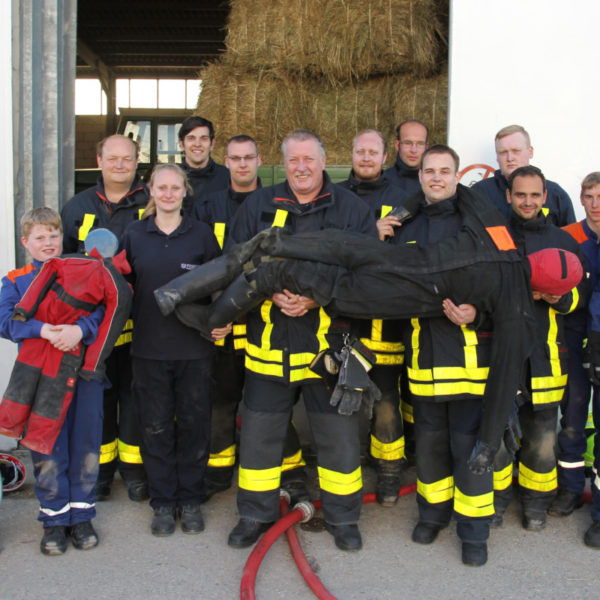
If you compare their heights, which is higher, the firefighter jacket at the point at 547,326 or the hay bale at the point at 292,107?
the hay bale at the point at 292,107

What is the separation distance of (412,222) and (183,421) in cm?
158

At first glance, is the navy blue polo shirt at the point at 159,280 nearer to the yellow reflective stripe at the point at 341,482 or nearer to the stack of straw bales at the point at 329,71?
the yellow reflective stripe at the point at 341,482

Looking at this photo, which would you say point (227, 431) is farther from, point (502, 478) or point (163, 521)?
point (502, 478)

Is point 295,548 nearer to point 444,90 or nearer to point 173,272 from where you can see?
point 173,272

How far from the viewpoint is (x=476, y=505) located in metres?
3.19

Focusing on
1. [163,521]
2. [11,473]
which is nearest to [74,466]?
[163,521]

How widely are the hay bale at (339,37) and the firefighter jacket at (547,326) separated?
3.21m

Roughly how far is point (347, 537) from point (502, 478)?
869 millimetres

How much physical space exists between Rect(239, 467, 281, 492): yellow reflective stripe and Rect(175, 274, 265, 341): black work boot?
2.42ft

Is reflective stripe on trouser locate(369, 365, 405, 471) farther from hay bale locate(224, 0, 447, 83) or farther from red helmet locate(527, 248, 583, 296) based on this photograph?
hay bale locate(224, 0, 447, 83)

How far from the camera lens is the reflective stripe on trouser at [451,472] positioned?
319 centimetres

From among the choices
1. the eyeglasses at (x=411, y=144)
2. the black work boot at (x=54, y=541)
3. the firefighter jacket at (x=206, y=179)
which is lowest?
the black work boot at (x=54, y=541)

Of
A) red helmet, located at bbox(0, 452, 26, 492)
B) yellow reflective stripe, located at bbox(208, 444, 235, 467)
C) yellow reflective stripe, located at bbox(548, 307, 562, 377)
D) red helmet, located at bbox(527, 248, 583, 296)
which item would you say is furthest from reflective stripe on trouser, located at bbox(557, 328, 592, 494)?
red helmet, located at bbox(0, 452, 26, 492)

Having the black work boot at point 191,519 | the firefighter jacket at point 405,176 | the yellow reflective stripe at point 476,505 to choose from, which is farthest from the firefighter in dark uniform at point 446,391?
the firefighter jacket at point 405,176
